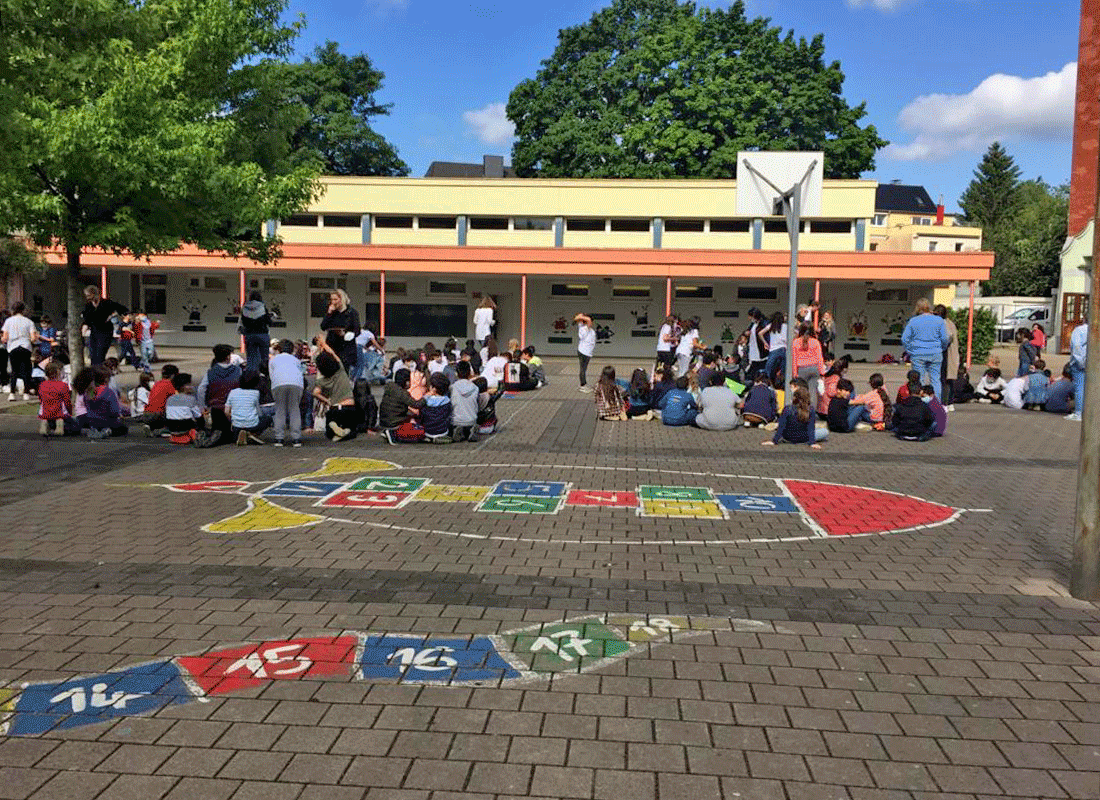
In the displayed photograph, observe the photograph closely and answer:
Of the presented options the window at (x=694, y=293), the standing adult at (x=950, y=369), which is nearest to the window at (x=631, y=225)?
the window at (x=694, y=293)

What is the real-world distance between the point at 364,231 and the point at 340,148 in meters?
18.4

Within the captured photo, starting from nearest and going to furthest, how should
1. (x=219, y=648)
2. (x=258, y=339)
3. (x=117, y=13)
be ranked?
1. (x=219, y=648)
2. (x=117, y=13)
3. (x=258, y=339)

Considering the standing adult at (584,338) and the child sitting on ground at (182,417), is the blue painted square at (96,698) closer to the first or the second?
the child sitting on ground at (182,417)

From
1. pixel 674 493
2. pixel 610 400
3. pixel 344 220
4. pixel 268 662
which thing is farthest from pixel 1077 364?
pixel 344 220

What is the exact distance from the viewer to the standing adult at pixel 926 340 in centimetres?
1459

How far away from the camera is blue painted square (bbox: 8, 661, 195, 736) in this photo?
13.0 feet

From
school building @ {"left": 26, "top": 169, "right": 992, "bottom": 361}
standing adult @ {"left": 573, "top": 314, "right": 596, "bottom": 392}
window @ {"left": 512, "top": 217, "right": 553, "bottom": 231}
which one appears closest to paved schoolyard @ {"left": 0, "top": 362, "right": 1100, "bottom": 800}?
standing adult @ {"left": 573, "top": 314, "right": 596, "bottom": 392}

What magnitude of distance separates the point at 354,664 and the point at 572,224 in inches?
1353

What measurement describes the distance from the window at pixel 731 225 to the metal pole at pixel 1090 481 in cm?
3189

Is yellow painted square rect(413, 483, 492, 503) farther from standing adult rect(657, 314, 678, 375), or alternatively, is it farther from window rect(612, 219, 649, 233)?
window rect(612, 219, 649, 233)

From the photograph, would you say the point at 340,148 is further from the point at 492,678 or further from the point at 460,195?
the point at 492,678

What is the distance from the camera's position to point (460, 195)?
37.7 metres

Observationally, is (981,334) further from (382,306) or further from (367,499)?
(367,499)

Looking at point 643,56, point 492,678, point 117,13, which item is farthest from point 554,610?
point 643,56
